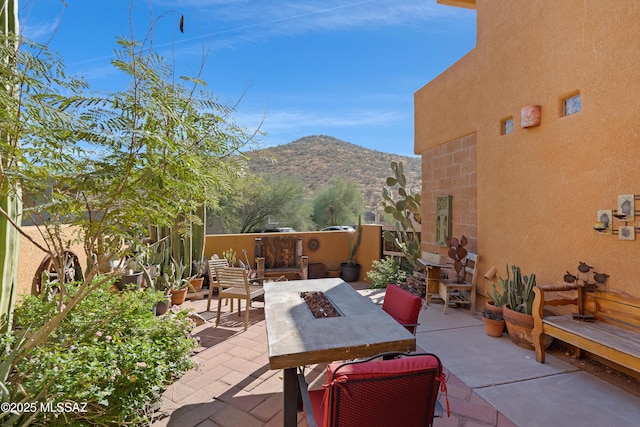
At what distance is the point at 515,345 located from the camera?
3.59 meters

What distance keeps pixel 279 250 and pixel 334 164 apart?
22.7 metres

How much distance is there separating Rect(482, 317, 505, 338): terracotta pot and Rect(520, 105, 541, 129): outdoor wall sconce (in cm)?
239

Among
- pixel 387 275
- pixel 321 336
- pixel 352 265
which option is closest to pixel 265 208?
pixel 352 265

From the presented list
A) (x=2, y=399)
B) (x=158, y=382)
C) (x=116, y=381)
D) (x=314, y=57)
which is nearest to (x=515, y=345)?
(x=158, y=382)

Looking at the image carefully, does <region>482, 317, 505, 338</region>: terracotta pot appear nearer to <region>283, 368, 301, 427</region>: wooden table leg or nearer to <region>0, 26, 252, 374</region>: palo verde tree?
<region>283, 368, 301, 427</region>: wooden table leg

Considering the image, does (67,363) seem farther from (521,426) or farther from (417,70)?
(417,70)

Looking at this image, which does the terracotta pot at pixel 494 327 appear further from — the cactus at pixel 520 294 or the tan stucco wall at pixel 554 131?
the tan stucco wall at pixel 554 131

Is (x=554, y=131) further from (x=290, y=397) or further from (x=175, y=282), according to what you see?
(x=175, y=282)

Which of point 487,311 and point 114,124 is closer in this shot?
point 114,124

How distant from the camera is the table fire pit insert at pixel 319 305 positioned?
8.32ft

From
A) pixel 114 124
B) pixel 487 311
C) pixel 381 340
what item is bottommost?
pixel 487 311

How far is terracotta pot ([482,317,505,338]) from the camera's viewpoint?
12.5 feet

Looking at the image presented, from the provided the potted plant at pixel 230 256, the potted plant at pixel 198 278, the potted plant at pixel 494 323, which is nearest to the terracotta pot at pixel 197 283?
the potted plant at pixel 198 278

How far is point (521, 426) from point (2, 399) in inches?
126
